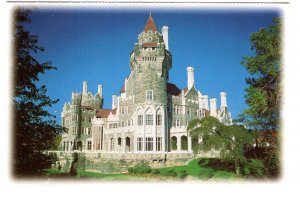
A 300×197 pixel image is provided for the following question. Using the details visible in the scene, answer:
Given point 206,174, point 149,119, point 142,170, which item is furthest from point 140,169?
point 149,119

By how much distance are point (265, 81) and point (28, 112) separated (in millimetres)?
18050

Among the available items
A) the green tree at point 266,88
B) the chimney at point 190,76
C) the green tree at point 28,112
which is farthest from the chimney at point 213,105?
the green tree at point 28,112

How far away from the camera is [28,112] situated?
42.6 ft

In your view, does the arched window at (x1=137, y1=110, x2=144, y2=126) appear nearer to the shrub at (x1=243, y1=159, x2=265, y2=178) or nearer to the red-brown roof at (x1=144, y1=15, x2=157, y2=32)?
the red-brown roof at (x1=144, y1=15, x2=157, y2=32)

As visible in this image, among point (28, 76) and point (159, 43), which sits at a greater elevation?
point (159, 43)

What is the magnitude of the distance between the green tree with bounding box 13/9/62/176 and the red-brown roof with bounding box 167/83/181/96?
33.9m

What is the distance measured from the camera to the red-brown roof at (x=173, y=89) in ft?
153

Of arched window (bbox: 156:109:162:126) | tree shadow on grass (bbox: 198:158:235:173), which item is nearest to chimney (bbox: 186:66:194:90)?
arched window (bbox: 156:109:162:126)

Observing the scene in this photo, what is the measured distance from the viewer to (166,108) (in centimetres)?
4109

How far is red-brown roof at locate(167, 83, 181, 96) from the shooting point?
4677cm

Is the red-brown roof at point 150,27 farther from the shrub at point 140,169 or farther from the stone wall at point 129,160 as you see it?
the shrub at point 140,169
